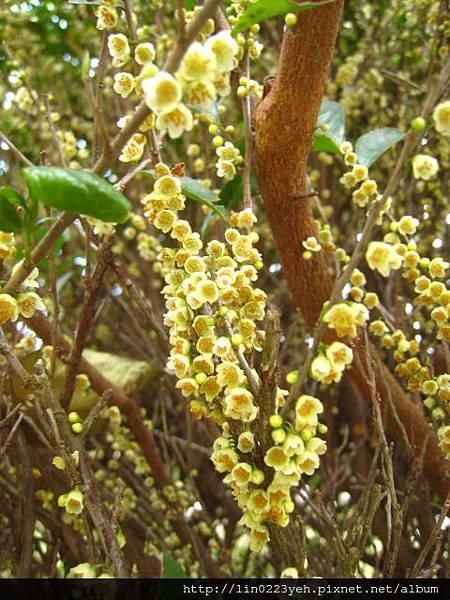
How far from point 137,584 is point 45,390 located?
1.24 ft

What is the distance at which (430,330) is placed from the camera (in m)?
1.35

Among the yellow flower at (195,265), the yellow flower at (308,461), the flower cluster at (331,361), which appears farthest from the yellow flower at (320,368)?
the yellow flower at (195,265)

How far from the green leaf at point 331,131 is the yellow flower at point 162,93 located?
0.62 metres

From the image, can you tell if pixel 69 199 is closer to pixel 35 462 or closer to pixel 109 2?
pixel 109 2

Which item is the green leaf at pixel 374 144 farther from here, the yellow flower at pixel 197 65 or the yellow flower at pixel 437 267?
the yellow flower at pixel 197 65

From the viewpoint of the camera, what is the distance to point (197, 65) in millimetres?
533

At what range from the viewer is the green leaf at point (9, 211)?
26.4 inches

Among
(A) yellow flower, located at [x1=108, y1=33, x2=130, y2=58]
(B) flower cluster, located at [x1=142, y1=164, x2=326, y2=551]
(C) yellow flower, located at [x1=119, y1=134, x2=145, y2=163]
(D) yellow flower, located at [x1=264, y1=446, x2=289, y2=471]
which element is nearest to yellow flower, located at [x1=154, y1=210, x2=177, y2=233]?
(B) flower cluster, located at [x1=142, y1=164, x2=326, y2=551]

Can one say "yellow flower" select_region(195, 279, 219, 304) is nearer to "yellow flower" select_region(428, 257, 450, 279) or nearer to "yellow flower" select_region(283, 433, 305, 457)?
"yellow flower" select_region(283, 433, 305, 457)

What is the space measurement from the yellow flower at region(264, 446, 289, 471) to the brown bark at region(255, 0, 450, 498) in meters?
0.25

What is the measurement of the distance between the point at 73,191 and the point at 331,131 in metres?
0.70

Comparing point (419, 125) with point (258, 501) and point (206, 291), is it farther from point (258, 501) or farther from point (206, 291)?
point (258, 501)

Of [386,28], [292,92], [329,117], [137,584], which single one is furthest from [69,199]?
[386,28]

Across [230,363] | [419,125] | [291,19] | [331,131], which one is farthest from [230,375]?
[331,131]
